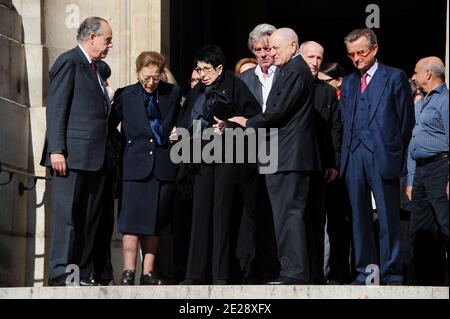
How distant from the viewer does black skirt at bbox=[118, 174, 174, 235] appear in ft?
40.5

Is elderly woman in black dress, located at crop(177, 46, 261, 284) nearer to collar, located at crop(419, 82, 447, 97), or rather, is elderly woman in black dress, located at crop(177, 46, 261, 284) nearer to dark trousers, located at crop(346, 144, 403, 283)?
dark trousers, located at crop(346, 144, 403, 283)

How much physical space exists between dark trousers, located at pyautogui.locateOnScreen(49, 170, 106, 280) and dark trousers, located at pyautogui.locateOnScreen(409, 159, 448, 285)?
7.80ft

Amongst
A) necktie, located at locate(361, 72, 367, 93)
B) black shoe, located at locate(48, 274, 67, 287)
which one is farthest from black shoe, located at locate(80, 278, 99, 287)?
necktie, located at locate(361, 72, 367, 93)

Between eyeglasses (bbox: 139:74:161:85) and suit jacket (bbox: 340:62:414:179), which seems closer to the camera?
suit jacket (bbox: 340:62:414:179)

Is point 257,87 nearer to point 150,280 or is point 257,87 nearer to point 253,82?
point 253,82

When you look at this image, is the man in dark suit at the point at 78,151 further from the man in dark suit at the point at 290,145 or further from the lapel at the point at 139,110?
the man in dark suit at the point at 290,145

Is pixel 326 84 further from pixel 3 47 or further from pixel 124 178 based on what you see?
pixel 3 47

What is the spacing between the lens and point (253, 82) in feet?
42.7

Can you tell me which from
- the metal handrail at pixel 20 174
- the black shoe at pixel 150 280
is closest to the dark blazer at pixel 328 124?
the black shoe at pixel 150 280

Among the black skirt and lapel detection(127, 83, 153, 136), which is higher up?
lapel detection(127, 83, 153, 136)

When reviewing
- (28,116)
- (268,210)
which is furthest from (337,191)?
(28,116)

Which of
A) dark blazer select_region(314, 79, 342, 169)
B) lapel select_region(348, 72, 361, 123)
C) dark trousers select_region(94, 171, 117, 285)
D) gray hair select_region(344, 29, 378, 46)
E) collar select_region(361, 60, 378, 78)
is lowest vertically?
dark trousers select_region(94, 171, 117, 285)

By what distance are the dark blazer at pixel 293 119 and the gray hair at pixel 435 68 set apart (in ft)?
3.54

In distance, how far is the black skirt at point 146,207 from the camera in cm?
1235
